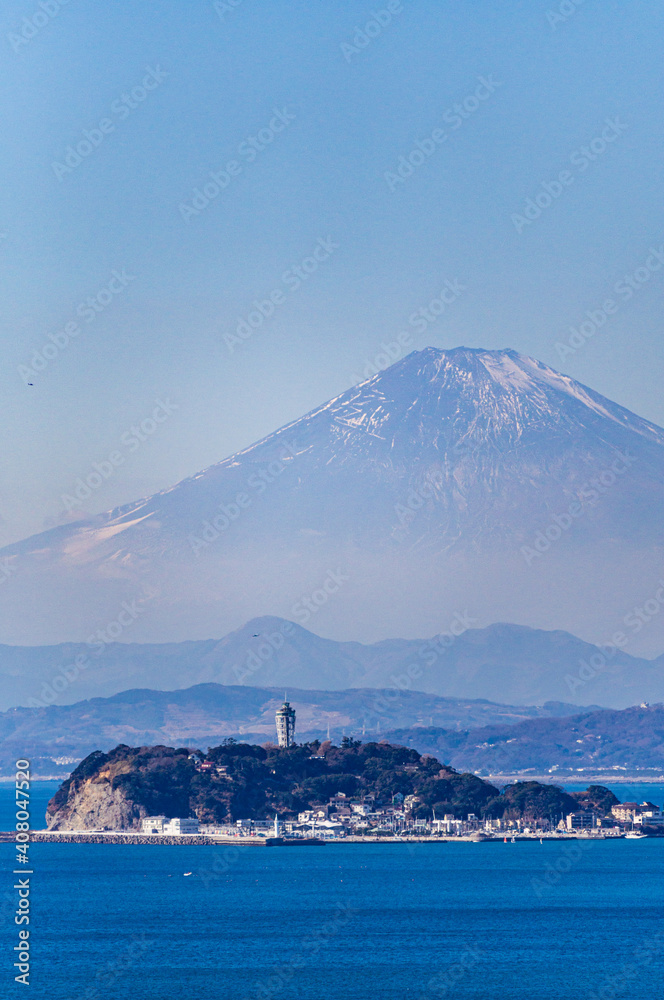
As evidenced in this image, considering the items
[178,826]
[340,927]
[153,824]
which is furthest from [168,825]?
[340,927]

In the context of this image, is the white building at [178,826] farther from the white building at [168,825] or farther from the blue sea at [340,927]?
the blue sea at [340,927]

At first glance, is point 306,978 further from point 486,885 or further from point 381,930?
point 486,885

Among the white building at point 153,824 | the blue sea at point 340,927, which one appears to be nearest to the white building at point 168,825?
the white building at point 153,824

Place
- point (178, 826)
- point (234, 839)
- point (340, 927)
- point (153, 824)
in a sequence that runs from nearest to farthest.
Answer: point (340, 927) < point (234, 839) < point (178, 826) < point (153, 824)

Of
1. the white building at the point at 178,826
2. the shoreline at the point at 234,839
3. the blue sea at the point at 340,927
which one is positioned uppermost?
the white building at the point at 178,826

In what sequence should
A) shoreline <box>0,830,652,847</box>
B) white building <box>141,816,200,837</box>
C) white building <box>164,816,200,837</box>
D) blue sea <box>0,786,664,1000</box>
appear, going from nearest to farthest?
blue sea <box>0,786,664,1000</box>, shoreline <box>0,830,652,847</box>, white building <box>164,816,200,837</box>, white building <box>141,816,200,837</box>

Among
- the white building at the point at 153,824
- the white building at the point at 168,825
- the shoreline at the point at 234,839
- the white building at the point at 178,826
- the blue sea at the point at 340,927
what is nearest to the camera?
the blue sea at the point at 340,927

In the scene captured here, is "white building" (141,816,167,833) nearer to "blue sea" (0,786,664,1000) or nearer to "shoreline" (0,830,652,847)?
"shoreline" (0,830,652,847)

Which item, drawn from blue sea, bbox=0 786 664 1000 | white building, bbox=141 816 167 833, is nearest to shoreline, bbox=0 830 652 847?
white building, bbox=141 816 167 833

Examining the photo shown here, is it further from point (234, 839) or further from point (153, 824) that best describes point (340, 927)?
point (153, 824)
